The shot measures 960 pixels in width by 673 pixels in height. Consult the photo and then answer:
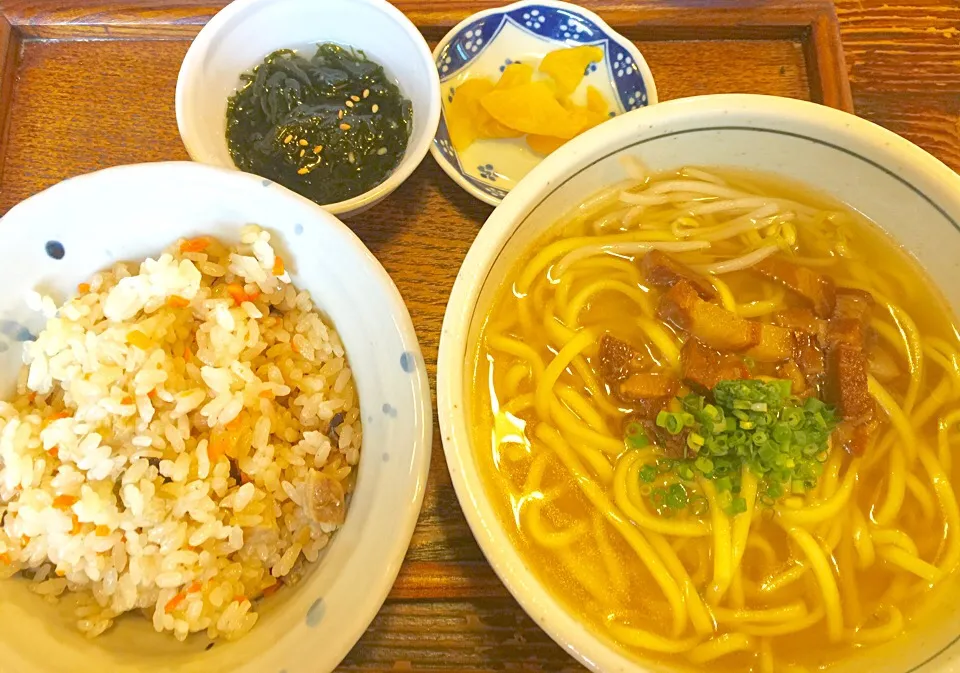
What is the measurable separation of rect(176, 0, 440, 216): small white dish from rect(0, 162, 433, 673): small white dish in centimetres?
34

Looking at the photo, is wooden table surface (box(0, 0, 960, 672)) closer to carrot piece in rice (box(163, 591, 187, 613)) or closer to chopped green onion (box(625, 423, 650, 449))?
chopped green onion (box(625, 423, 650, 449))

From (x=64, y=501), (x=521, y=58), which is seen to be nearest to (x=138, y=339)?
(x=64, y=501)

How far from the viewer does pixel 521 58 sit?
2191mm

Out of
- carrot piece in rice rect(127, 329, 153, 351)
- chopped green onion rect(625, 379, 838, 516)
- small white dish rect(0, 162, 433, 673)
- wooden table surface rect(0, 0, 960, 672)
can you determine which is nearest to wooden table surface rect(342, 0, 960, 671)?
wooden table surface rect(0, 0, 960, 672)

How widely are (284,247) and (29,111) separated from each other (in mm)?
1120

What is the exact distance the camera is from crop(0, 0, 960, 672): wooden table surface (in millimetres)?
1868

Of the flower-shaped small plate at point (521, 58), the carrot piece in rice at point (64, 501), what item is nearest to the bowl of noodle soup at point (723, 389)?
the flower-shaped small plate at point (521, 58)

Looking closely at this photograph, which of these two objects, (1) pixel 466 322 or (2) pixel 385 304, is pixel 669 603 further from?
(2) pixel 385 304

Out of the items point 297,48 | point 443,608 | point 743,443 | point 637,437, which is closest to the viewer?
point 743,443

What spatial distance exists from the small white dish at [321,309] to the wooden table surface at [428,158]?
31 cm

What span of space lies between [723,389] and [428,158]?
44.5 inches

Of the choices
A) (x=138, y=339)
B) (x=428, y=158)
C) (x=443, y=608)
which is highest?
(x=428, y=158)

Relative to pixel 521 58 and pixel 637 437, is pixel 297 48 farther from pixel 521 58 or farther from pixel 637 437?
pixel 637 437

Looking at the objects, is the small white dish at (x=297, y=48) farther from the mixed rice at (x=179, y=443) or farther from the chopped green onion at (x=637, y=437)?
the chopped green onion at (x=637, y=437)
